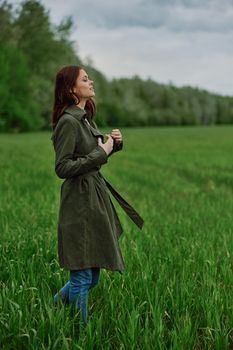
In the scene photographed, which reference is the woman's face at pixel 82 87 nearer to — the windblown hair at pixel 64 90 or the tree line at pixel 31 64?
the windblown hair at pixel 64 90

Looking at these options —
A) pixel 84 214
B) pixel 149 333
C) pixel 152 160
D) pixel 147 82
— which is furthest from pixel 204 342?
pixel 147 82

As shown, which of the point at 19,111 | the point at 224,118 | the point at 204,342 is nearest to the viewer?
the point at 204,342

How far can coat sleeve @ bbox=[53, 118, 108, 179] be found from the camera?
10.9 ft

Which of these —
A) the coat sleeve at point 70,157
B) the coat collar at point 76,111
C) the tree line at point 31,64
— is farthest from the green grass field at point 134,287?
the tree line at point 31,64

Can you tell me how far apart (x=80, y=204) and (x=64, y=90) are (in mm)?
729

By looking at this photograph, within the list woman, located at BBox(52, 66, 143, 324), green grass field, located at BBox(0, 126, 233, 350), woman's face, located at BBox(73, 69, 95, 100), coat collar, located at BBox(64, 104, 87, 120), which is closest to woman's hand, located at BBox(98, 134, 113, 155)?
woman, located at BBox(52, 66, 143, 324)

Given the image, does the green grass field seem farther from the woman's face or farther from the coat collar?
the woman's face

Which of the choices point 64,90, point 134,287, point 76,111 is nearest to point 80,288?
point 134,287

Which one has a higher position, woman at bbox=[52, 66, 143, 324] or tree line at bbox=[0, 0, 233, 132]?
tree line at bbox=[0, 0, 233, 132]

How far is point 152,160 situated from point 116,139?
60.3 ft

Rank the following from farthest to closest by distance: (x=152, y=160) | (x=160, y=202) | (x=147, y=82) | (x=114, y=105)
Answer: (x=147, y=82) < (x=114, y=105) < (x=152, y=160) < (x=160, y=202)

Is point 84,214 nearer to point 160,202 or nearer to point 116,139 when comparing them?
point 116,139

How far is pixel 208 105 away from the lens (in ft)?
377

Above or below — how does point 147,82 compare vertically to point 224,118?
above
